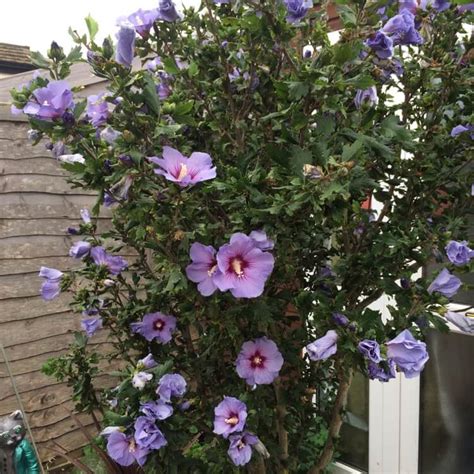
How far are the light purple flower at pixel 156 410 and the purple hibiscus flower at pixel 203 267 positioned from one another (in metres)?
0.29

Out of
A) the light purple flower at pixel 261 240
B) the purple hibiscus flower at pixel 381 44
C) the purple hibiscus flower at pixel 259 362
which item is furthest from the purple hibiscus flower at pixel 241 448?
the purple hibiscus flower at pixel 381 44

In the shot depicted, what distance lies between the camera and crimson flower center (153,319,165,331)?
1562 mm

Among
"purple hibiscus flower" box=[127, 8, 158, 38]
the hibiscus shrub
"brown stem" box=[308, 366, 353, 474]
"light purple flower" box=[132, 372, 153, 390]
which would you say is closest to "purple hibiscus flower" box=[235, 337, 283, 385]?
the hibiscus shrub

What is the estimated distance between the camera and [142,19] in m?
1.35

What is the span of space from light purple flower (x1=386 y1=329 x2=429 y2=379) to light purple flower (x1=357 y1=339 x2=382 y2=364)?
4 centimetres

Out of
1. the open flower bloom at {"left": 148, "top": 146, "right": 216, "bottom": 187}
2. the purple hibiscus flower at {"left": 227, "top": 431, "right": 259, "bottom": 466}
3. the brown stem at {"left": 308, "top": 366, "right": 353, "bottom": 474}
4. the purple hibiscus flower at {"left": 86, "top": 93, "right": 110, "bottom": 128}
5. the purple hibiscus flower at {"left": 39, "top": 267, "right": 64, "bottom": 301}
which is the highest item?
the purple hibiscus flower at {"left": 86, "top": 93, "right": 110, "bottom": 128}

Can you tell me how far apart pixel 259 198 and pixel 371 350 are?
0.41m

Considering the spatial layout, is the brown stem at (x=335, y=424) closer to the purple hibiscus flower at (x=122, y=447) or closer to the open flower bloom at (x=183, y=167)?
the purple hibiscus flower at (x=122, y=447)

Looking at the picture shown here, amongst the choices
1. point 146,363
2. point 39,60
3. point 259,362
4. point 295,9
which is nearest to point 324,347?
point 259,362

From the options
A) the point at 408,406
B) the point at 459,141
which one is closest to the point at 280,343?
the point at 459,141

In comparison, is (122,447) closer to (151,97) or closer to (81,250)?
(81,250)

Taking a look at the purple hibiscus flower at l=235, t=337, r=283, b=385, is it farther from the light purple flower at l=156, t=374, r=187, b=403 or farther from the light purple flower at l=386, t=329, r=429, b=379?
the light purple flower at l=386, t=329, r=429, b=379

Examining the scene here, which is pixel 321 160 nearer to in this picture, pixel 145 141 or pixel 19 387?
pixel 145 141

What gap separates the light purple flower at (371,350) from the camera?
114 cm
